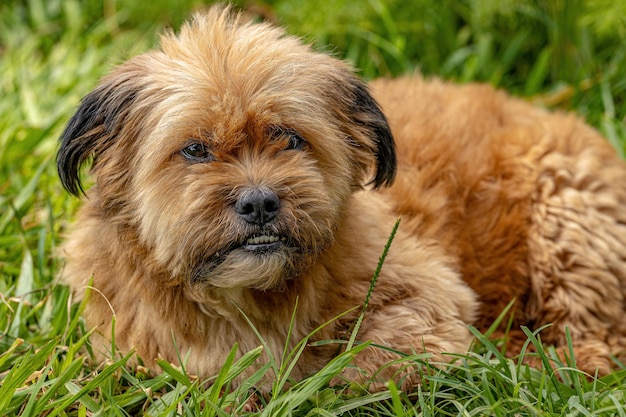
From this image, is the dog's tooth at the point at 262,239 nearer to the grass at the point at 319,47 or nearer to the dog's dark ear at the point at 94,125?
the grass at the point at 319,47

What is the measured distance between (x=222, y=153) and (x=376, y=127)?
29.4 inches

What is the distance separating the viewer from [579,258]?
14.6 ft

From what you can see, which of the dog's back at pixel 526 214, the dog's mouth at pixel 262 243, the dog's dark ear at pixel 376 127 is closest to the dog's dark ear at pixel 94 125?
the dog's mouth at pixel 262 243

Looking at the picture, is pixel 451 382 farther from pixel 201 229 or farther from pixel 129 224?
pixel 129 224

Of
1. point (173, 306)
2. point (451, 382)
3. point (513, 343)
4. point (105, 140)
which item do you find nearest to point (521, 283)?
point (513, 343)

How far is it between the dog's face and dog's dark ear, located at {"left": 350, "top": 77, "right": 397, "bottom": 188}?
5cm

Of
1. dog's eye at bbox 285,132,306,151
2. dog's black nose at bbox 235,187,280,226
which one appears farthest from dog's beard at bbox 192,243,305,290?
dog's eye at bbox 285,132,306,151

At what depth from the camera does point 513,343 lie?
14.8 feet

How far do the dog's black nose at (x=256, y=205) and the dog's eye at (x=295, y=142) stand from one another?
32 cm

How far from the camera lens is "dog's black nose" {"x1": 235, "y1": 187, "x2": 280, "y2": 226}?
317cm

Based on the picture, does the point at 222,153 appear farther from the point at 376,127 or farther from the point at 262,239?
the point at 376,127

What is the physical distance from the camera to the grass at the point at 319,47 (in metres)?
3.39

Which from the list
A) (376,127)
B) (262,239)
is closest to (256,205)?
(262,239)

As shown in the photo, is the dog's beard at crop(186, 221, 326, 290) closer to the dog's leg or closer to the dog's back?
the dog's back
